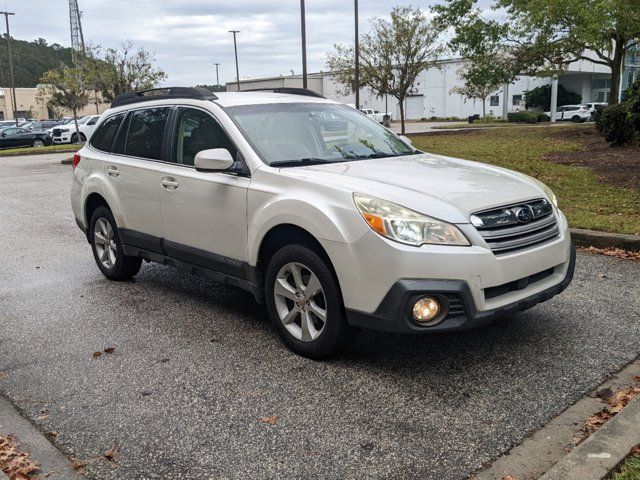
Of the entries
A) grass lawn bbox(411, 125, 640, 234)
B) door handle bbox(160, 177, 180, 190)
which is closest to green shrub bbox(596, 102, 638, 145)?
grass lawn bbox(411, 125, 640, 234)

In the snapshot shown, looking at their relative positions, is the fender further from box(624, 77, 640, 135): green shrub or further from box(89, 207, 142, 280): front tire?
box(624, 77, 640, 135): green shrub

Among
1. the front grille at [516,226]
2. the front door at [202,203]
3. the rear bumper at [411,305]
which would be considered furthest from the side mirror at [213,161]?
the front grille at [516,226]

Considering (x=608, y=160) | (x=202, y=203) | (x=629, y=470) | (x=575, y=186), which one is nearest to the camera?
(x=629, y=470)

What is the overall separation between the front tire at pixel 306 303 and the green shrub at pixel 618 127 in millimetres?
14572

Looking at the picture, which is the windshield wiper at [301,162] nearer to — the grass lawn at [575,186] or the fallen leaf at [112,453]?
the fallen leaf at [112,453]

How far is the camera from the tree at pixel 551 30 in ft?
64.1

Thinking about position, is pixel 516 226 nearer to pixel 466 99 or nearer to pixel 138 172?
pixel 138 172

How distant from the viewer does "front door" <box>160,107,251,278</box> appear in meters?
4.72

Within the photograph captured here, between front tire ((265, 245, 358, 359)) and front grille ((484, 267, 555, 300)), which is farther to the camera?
front tire ((265, 245, 358, 359))

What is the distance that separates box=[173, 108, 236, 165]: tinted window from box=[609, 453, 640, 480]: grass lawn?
327 cm

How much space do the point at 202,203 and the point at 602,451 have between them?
326 centimetres

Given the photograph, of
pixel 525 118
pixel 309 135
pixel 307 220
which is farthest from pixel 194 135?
pixel 525 118

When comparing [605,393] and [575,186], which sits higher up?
[575,186]

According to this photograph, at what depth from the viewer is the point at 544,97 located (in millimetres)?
57812
